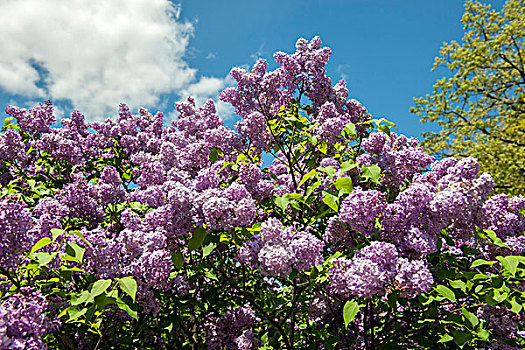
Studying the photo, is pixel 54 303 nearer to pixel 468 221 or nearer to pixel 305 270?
pixel 305 270

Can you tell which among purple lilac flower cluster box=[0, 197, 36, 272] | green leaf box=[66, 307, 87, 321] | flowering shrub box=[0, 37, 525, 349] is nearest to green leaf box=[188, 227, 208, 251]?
flowering shrub box=[0, 37, 525, 349]

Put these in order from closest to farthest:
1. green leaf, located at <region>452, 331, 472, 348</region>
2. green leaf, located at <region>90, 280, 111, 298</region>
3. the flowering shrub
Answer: green leaf, located at <region>90, 280, 111, 298</region>
the flowering shrub
green leaf, located at <region>452, 331, 472, 348</region>

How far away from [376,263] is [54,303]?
2881mm

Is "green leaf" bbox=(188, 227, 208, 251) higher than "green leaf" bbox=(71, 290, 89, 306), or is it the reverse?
"green leaf" bbox=(188, 227, 208, 251)

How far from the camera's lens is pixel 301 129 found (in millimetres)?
5117

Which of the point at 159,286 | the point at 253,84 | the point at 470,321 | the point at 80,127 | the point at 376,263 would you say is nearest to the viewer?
the point at 376,263

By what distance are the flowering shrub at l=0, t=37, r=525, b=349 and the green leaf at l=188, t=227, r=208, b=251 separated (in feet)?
0.04

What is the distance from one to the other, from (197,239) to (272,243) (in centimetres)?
67

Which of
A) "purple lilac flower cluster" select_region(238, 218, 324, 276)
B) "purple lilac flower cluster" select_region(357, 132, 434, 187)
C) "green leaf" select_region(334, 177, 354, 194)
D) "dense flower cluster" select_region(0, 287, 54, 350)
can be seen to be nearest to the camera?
"dense flower cluster" select_region(0, 287, 54, 350)

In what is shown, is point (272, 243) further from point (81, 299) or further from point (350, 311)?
point (81, 299)

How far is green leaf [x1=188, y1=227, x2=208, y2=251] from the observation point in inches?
129

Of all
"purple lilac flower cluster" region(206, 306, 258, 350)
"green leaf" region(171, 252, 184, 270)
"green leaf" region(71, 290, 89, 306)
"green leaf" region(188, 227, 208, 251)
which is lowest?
"green leaf" region(71, 290, 89, 306)

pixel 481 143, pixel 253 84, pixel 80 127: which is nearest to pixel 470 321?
pixel 253 84

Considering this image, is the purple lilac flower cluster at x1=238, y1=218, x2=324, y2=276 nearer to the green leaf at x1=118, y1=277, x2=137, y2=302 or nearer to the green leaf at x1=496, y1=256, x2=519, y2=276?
the green leaf at x1=118, y1=277, x2=137, y2=302
